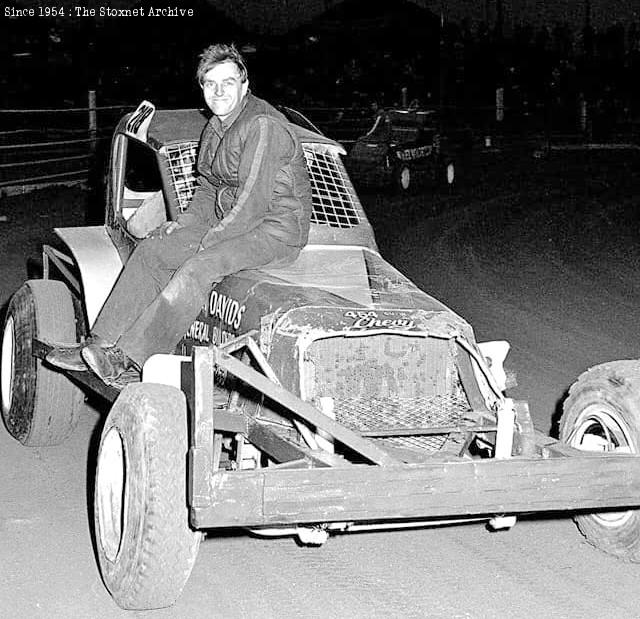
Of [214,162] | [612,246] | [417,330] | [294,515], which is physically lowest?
[612,246]

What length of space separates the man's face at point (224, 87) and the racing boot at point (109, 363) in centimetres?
123

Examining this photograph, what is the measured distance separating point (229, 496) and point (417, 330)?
133cm

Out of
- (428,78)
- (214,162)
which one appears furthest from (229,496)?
(428,78)

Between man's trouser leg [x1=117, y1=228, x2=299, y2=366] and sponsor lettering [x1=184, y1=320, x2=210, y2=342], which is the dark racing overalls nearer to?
man's trouser leg [x1=117, y1=228, x2=299, y2=366]

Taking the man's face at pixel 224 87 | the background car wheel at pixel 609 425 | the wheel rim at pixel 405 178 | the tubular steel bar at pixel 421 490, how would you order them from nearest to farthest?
the tubular steel bar at pixel 421 490 → the background car wheel at pixel 609 425 → the man's face at pixel 224 87 → the wheel rim at pixel 405 178

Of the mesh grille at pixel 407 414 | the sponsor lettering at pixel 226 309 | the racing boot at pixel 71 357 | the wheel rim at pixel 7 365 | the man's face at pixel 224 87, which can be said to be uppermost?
the man's face at pixel 224 87

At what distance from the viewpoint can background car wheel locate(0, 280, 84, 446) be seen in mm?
6602

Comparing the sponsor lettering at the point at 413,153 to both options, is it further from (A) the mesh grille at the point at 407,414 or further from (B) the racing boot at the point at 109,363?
(A) the mesh grille at the point at 407,414

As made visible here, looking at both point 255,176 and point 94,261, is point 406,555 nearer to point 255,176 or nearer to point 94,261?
point 255,176

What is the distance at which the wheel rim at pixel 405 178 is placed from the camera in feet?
76.1

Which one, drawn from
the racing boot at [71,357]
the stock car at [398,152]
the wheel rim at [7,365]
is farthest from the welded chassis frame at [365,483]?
the stock car at [398,152]

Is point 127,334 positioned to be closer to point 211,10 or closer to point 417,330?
point 417,330

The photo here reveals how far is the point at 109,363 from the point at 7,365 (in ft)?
5.45

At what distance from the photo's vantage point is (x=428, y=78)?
6619 centimetres
